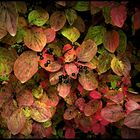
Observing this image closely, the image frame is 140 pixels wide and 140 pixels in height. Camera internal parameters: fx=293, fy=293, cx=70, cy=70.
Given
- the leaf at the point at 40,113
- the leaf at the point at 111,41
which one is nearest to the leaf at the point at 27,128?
the leaf at the point at 40,113

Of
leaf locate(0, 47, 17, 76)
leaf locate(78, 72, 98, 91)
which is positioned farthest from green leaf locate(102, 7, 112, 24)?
leaf locate(0, 47, 17, 76)

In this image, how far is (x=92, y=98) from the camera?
5.45ft

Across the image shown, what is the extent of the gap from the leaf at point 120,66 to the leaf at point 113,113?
18cm

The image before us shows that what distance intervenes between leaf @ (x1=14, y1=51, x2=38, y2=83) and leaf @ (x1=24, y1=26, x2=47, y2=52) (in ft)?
0.19

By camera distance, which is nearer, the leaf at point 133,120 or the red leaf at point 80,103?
the leaf at point 133,120

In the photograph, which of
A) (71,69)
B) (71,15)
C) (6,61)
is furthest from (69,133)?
(71,15)

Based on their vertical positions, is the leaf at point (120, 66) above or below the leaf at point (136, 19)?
below

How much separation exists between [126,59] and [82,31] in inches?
11.4

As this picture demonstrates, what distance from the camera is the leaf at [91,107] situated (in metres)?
1.61

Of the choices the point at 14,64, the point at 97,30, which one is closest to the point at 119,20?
the point at 97,30

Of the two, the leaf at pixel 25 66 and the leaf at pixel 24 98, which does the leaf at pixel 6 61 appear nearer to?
the leaf at pixel 25 66

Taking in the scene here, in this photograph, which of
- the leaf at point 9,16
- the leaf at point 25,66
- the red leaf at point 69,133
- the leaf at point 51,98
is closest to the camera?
the leaf at point 9,16

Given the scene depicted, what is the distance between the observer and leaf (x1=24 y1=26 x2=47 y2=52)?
139 centimetres

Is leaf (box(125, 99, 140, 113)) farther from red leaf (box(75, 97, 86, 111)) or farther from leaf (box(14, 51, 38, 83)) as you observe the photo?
leaf (box(14, 51, 38, 83))
